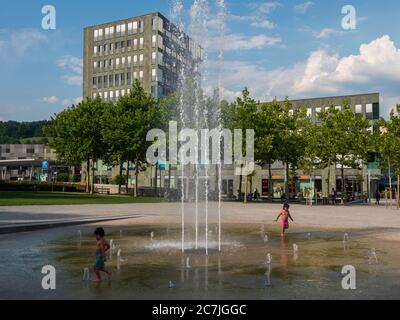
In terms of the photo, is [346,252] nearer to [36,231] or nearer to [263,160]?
[36,231]

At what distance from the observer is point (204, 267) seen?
469 inches

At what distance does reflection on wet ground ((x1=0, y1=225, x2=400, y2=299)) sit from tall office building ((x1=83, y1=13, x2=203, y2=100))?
267ft

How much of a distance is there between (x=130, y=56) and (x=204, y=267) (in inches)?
3675

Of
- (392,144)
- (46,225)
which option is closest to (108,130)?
(392,144)

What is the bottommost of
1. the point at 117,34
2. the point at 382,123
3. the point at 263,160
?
the point at 263,160

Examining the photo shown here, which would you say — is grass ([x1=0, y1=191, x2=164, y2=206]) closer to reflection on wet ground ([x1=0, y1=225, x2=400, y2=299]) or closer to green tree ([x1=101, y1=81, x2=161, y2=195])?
green tree ([x1=101, y1=81, x2=161, y2=195])

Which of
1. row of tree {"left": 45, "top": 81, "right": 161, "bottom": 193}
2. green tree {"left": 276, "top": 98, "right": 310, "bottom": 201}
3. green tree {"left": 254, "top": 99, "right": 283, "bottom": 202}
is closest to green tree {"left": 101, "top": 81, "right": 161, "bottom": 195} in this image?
row of tree {"left": 45, "top": 81, "right": 161, "bottom": 193}

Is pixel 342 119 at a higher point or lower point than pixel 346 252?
higher

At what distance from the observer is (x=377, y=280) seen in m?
10.4

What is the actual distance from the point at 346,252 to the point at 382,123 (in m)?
36.1

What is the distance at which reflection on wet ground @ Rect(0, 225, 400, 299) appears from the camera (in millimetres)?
9086

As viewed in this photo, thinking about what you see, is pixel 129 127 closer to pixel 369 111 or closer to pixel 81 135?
pixel 81 135

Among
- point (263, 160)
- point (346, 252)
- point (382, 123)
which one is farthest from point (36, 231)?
point (382, 123)

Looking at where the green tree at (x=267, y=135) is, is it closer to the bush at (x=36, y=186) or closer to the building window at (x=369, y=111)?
the bush at (x=36, y=186)
